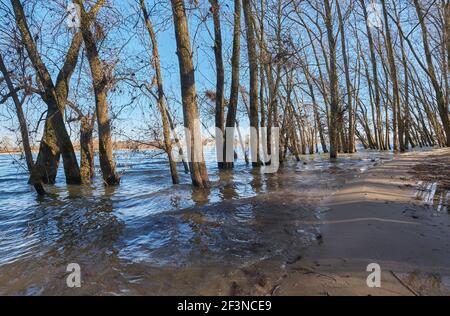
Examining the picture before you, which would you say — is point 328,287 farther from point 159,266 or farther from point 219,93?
point 219,93

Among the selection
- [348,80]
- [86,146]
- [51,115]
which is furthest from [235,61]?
[348,80]

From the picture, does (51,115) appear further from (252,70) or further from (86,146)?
(252,70)

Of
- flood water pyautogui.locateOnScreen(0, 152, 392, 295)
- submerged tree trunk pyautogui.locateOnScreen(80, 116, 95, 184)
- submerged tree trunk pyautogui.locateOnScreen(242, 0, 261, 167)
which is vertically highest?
submerged tree trunk pyautogui.locateOnScreen(242, 0, 261, 167)

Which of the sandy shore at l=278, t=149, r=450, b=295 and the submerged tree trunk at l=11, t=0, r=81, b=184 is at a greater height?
the submerged tree trunk at l=11, t=0, r=81, b=184

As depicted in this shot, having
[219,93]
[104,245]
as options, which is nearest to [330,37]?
[219,93]

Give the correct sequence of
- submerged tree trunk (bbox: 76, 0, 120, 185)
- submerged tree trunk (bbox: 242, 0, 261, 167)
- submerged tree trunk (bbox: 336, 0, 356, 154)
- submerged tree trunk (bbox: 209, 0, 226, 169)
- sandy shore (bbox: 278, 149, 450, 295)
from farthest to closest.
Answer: submerged tree trunk (bbox: 336, 0, 356, 154), submerged tree trunk (bbox: 209, 0, 226, 169), submerged tree trunk (bbox: 242, 0, 261, 167), submerged tree trunk (bbox: 76, 0, 120, 185), sandy shore (bbox: 278, 149, 450, 295)

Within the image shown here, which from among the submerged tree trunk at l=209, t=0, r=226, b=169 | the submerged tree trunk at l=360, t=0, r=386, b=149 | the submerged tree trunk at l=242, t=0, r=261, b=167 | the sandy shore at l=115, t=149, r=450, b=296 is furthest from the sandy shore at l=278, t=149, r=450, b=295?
the submerged tree trunk at l=360, t=0, r=386, b=149

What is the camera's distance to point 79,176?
1256 cm

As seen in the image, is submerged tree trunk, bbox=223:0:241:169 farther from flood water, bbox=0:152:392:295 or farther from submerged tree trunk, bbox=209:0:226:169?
flood water, bbox=0:152:392:295

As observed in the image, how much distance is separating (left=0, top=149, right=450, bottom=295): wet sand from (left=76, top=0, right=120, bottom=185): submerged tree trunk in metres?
Result: 4.81

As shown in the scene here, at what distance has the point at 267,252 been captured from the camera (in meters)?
4.10

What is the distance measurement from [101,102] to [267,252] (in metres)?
8.58

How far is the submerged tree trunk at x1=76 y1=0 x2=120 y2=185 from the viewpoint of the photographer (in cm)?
1032
